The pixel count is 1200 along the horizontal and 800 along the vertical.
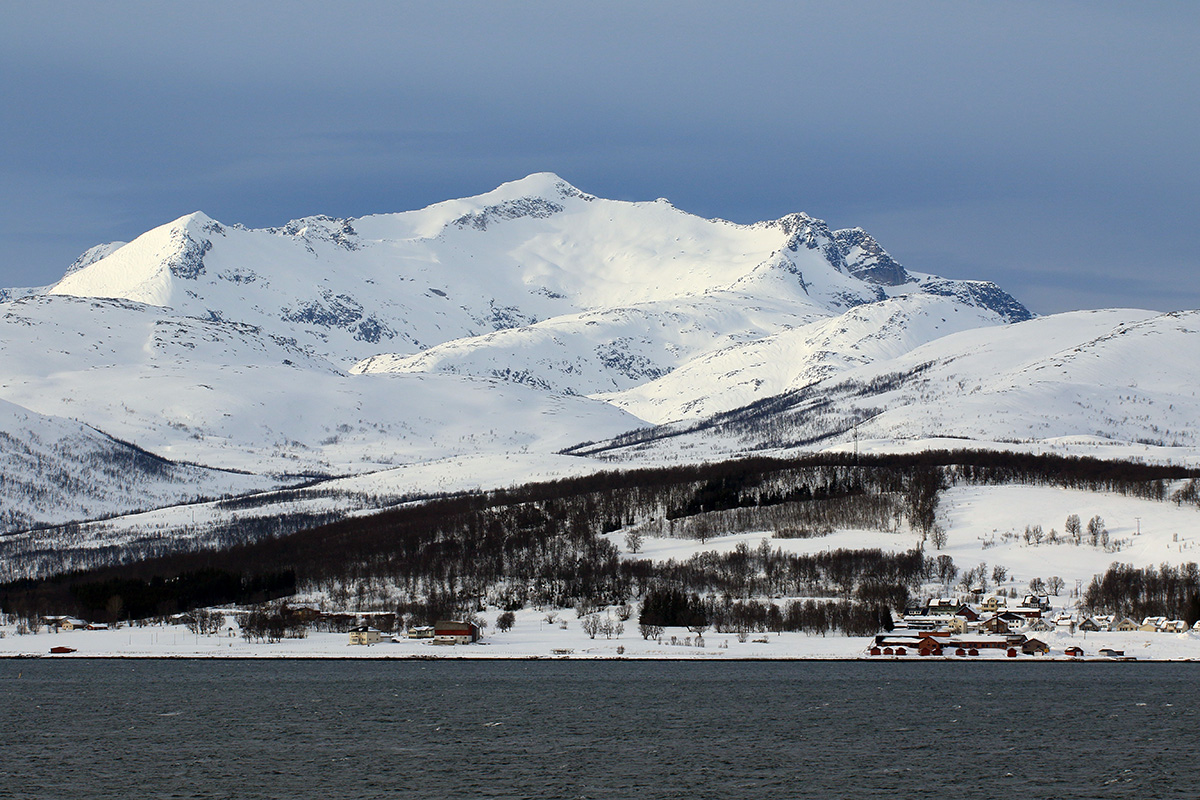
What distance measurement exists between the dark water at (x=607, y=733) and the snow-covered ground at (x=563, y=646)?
1261 cm

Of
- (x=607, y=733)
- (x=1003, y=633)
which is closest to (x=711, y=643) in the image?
(x=1003, y=633)

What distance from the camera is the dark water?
83.6m

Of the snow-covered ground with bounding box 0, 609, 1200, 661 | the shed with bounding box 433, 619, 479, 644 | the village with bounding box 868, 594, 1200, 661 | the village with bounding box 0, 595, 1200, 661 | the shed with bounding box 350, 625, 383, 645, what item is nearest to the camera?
the snow-covered ground with bounding box 0, 609, 1200, 661

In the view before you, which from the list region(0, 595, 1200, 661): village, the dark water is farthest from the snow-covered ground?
the dark water

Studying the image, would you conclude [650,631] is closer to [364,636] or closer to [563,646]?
[563,646]

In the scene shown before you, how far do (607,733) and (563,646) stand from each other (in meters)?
80.1

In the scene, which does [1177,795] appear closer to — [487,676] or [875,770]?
[875,770]

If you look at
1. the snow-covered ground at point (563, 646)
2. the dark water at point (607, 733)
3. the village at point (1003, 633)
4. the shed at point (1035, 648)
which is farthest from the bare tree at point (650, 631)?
the shed at point (1035, 648)

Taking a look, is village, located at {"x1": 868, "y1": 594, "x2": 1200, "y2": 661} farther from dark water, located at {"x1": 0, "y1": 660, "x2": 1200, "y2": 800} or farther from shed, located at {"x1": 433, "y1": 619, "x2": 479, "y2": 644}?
shed, located at {"x1": 433, "y1": 619, "x2": 479, "y2": 644}

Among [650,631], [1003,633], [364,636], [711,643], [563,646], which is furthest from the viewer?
[650,631]

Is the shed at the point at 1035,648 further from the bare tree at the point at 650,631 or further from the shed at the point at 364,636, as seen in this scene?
the shed at the point at 364,636

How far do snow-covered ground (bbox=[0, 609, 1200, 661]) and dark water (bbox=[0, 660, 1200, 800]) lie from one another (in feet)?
41.4

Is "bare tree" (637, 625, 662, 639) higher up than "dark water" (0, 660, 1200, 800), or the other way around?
"bare tree" (637, 625, 662, 639)

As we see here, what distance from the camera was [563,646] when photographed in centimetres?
18412
